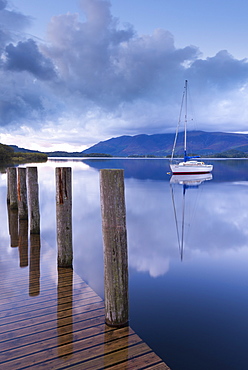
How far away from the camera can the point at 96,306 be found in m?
5.56

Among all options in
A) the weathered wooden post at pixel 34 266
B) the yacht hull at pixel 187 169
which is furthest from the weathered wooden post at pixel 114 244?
the yacht hull at pixel 187 169

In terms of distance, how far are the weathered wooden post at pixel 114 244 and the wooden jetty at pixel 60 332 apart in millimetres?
382

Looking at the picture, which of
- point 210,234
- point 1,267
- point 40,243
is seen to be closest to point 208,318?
point 1,267

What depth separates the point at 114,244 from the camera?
4.75 m

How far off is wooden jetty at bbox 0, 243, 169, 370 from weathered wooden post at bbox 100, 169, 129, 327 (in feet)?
1.25

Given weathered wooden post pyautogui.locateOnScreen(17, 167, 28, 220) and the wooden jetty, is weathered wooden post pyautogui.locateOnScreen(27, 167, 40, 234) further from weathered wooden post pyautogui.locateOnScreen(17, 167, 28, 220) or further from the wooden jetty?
the wooden jetty

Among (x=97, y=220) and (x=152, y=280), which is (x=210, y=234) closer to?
(x=97, y=220)

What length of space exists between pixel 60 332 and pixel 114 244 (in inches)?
65.6

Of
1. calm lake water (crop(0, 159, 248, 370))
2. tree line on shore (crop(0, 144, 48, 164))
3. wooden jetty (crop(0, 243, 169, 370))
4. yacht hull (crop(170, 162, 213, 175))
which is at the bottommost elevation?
calm lake water (crop(0, 159, 248, 370))

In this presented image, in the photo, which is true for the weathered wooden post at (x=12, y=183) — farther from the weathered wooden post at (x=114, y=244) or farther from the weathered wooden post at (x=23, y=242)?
the weathered wooden post at (x=114, y=244)

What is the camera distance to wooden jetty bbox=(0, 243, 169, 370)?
396 centimetres

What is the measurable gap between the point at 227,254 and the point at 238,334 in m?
6.26

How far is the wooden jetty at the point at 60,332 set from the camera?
3.96 meters

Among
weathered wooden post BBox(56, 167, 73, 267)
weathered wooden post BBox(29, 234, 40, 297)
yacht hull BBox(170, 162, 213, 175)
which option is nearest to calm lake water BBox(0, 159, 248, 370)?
weathered wooden post BBox(29, 234, 40, 297)
